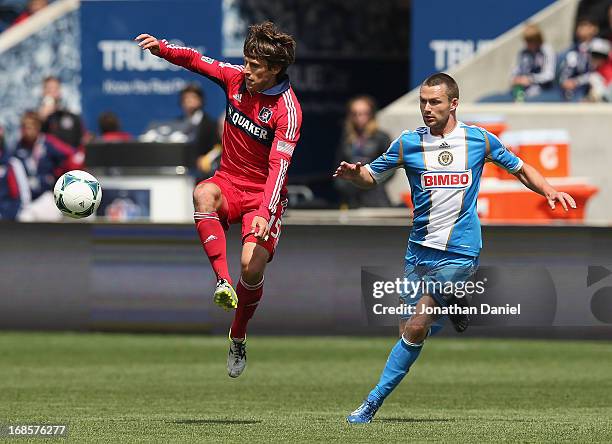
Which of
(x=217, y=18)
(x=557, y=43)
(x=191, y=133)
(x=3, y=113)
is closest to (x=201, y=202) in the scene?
(x=191, y=133)

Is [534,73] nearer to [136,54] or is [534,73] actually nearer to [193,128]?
[193,128]

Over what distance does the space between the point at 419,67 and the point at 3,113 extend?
26.9 feet

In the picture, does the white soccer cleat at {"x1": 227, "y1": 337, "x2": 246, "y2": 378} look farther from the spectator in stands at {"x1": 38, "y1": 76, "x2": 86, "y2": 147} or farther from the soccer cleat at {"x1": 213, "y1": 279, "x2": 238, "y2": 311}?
the spectator in stands at {"x1": 38, "y1": 76, "x2": 86, "y2": 147}

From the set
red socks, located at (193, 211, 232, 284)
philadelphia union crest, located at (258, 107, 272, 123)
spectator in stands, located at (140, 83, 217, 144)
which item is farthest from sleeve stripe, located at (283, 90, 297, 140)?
spectator in stands, located at (140, 83, 217, 144)

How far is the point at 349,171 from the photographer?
33.1 ft

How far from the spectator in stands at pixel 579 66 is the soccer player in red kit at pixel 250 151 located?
10.8 metres

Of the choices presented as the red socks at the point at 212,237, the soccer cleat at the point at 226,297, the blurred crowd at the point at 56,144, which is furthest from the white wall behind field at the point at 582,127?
the soccer cleat at the point at 226,297

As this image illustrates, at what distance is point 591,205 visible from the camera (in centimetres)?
2028

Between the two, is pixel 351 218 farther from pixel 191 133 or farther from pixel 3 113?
pixel 3 113

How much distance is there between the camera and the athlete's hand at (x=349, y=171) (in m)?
10.0

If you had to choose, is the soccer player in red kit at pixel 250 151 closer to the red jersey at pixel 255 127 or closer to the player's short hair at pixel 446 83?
the red jersey at pixel 255 127

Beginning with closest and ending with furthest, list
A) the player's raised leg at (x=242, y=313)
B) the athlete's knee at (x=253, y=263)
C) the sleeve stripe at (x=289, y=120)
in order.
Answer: the sleeve stripe at (x=289, y=120)
the athlete's knee at (x=253, y=263)
the player's raised leg at (x=242, y=313)

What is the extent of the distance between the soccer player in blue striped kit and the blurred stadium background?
777mm

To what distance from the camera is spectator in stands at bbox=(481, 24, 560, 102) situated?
21.1 m
